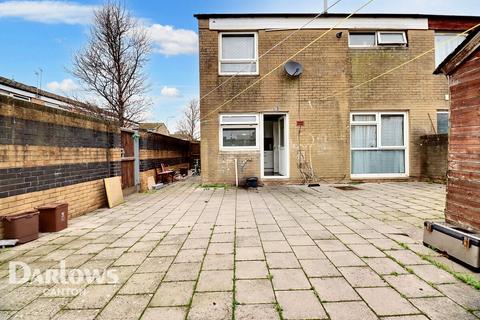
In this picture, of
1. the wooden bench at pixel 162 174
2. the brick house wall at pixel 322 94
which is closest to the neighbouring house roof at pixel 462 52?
the brick house wall at pixel 322 94

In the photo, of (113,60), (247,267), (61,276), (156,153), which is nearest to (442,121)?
(247,267)

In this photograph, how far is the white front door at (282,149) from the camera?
30.3 feet

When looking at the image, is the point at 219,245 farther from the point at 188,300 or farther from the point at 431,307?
the point at 431,307

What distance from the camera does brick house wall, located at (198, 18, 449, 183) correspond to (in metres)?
8.68

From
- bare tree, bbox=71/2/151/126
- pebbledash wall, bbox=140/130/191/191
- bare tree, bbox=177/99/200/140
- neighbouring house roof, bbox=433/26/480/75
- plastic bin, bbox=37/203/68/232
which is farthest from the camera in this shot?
bare tree, bbox=177/99/200/140

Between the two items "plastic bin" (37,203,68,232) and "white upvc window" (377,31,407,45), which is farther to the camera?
"white upvc window" (377,31,407,45)

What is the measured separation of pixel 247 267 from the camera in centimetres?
278

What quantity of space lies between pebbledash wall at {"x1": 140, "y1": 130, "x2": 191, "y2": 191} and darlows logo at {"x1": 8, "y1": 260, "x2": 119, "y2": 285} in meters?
6.08

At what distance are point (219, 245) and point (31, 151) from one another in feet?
11.0

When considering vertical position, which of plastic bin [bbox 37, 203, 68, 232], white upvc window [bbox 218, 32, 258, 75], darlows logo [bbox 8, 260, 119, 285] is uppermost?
white upvc window [bbox 218, 32, 258, 75]

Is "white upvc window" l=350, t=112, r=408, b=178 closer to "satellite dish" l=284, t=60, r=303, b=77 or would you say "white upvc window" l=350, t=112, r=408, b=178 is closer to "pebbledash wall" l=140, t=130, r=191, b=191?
"satellite dish" l=284, t=60, r=303, b=77

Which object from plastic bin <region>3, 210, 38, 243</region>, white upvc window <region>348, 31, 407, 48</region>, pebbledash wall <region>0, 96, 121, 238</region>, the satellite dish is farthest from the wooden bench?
white upvc window <region>348, 31, 407, 48</region>

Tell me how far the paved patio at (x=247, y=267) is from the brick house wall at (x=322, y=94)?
11.9 feet

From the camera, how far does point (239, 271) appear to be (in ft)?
8.80
